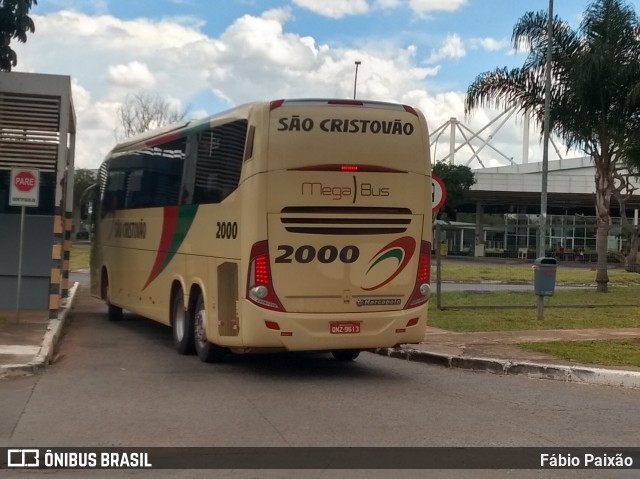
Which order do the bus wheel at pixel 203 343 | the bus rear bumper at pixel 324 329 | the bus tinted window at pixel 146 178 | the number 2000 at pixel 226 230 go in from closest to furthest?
the bus rear bumper at pixel 324 329 → the number 2000 at pixel 226 230 → the bus wheel at pixel 203 343 → the bus tinted window at pixel 146 178

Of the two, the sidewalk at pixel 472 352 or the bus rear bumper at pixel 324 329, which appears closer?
the bus rear bumper at pixel 324 329

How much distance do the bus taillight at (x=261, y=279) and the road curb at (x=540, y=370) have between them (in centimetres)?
314

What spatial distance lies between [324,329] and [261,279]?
1020 millimetres

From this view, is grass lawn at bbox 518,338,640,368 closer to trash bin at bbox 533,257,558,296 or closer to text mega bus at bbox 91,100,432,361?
trash bin at bbox 533,257,558,296

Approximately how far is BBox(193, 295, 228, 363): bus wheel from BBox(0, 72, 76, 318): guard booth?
398 centimetres

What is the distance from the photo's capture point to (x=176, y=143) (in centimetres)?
1327

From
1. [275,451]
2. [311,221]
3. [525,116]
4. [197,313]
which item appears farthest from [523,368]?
[525,116]

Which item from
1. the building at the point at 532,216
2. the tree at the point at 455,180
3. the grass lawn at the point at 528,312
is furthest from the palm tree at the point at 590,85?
the tree at the point at 455,180

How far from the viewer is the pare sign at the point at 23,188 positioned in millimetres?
14539

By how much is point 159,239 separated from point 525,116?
17.3 m

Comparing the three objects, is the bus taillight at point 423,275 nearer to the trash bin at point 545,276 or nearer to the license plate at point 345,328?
the license plate at point 345,328

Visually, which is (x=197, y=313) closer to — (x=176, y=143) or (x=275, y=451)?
(x=176, y=143)

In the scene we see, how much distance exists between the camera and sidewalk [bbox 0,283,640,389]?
10.8 m

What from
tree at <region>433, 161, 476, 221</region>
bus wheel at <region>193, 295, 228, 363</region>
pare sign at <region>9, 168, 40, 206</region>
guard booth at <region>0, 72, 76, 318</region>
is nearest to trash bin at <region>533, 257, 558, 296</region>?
bus wheel at <region>193, 295, 228, 363</region>
